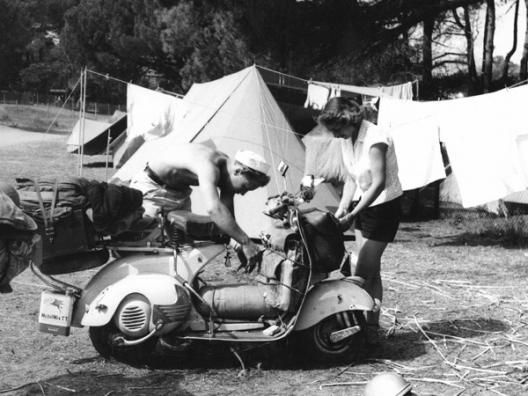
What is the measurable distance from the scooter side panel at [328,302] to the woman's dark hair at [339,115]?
3.24 ft

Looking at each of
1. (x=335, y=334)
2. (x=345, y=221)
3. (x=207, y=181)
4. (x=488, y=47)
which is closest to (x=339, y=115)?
(x=345, y=221)

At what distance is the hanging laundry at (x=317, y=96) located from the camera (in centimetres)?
1200

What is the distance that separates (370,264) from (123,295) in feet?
5.43

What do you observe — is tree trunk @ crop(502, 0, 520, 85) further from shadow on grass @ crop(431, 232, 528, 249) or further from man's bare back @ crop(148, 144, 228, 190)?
man's bare back @ crop(148, 144, 228, 190)

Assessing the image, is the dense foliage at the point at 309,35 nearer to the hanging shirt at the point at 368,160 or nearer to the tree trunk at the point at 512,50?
the tree trunk at the point at 512,50

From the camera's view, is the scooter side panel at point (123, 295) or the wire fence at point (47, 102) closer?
the scooter side panel at point (123, 295)

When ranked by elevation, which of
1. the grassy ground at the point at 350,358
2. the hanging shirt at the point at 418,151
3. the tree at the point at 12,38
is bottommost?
the grassy ground at the point at 350,358

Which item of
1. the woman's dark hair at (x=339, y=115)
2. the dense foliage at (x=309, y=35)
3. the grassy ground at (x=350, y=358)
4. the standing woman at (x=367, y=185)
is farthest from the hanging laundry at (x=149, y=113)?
the woman's dark hair at (x=339, y=115)

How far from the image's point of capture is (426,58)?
17438 mm

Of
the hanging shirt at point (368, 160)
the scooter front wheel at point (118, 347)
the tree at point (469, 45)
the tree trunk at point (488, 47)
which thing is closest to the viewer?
the scooter front wheel at point (118, 347)

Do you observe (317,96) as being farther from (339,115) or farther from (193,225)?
(193,225)

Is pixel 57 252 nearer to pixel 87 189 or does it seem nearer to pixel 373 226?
pixel 87 189

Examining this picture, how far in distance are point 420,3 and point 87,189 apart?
11844mm

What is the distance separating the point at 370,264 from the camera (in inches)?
182
